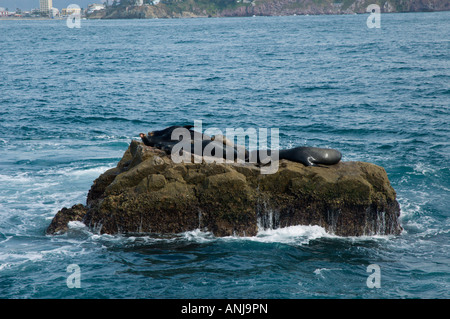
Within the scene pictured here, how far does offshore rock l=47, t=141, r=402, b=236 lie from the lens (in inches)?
512

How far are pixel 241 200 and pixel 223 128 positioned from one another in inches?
566

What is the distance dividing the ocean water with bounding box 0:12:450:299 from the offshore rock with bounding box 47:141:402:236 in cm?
34

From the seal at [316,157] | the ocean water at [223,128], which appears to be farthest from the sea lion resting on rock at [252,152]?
the ocean water at [223,128]

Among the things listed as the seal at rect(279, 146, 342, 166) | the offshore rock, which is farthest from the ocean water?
the seal at rect(279, 146, 342, 166)

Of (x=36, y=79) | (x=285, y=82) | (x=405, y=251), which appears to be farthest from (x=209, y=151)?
(x=36, y=79)

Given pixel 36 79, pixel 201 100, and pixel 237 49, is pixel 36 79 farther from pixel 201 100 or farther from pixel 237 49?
pixel 237 49

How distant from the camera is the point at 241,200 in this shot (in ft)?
42.8

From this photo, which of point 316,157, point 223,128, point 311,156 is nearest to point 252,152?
point 311,156

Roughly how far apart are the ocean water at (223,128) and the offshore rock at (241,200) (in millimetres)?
336

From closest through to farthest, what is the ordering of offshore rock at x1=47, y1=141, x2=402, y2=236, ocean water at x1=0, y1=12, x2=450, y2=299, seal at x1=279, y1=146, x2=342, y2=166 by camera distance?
1. ocean water at x1=0, y1=12, x2=450, y2=299
2. offshore rock at x1=47, y1=141, x2=402, y2=236
3. seal at x1=279, y1=146, x2=342, y2=166

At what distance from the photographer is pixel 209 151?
46.5ft

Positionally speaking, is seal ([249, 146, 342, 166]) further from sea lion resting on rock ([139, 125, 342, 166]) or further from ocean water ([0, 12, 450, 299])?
ocean water ([0, 12, 450, 299])

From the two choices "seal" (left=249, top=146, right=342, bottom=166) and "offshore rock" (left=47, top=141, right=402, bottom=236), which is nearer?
"offshore rock" (left=47, top=141, right=402, bottom=236)
